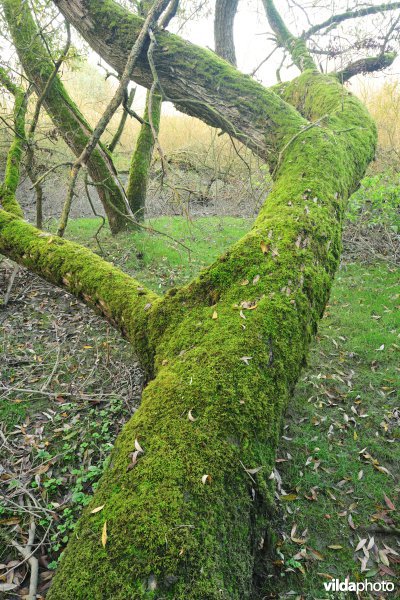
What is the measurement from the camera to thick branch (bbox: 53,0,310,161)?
12.3ft

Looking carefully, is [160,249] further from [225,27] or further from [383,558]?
[383,558]

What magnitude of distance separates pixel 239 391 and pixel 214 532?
1.86ft

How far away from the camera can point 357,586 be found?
238 cm

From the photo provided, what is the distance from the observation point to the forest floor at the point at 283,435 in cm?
251

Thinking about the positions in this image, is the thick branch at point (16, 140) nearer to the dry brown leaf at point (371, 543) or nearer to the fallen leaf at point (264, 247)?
the fallen leaf at point (264, 247)

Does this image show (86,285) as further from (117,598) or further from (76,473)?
(117,598)

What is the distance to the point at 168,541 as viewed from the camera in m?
1.21

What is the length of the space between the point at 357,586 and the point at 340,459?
108 cm

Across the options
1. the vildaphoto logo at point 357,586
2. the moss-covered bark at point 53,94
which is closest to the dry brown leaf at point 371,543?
the vildaphoto logo at point 357,586

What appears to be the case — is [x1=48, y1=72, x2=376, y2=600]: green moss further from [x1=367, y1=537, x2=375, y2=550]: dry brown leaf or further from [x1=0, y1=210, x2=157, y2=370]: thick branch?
[x1=367, y1=537, x2=375, y2=550]: dry brown leaf

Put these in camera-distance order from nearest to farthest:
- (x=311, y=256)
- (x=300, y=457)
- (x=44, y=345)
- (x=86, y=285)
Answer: (x=311, y=256) → (x=86, y=285) → (x=300, y=457) → (x=44, y=345)

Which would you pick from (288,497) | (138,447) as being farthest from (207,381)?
(288,497)

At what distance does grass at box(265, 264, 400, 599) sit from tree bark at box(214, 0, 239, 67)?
499 cm

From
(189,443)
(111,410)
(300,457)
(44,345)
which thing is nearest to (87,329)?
(44,345)
